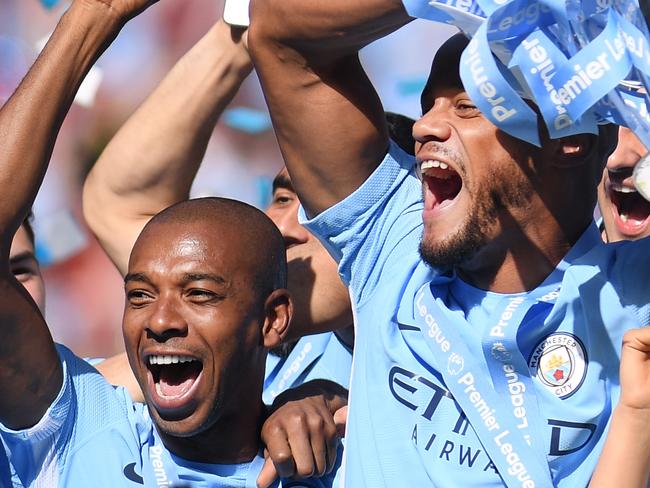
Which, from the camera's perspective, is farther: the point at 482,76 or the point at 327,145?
the point at 327,145

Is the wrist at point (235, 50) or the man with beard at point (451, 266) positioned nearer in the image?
the man with beard at point (451, 266)

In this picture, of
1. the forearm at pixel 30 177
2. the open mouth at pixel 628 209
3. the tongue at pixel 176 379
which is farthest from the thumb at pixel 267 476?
the open mouth at pixel 628 209

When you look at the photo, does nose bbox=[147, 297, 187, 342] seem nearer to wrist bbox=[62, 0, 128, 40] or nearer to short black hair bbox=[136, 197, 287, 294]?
short black hair bbox=[136, 197, 287, 294]

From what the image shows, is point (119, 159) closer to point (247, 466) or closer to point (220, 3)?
point (247, 466)

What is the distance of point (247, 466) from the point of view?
2.78 metres

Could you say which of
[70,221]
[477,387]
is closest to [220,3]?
[70,221]

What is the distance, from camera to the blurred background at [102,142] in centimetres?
590

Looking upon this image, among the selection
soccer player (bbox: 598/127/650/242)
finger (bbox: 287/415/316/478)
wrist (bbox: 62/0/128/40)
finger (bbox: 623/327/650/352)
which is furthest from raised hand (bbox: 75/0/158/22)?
soccer player (bbox: 598/127/650/242)

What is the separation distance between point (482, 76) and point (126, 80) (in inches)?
153

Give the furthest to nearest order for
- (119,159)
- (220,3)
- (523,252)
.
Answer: (220,3)
(119,159)
(523,252)

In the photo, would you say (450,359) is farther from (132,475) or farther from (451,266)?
(132,475)

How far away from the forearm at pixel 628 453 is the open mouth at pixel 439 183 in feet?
1.94

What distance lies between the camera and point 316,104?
2.83 meters

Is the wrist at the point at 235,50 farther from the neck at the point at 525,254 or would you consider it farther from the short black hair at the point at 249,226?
the neck at the point at 525,254
